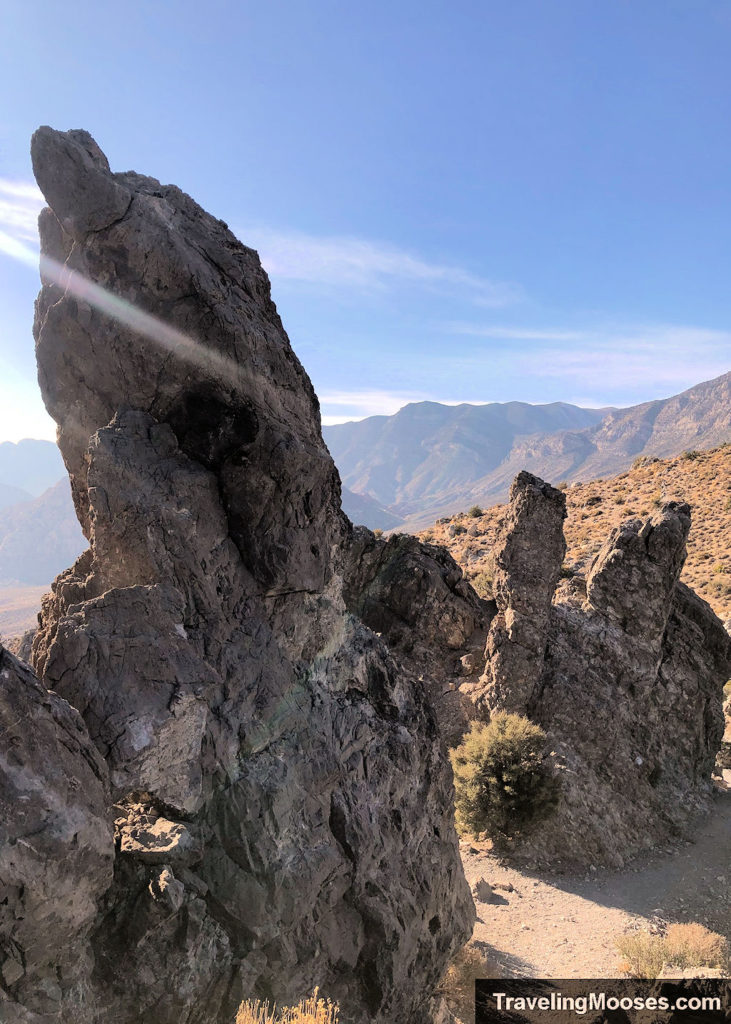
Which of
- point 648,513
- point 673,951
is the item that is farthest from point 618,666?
point 648,513

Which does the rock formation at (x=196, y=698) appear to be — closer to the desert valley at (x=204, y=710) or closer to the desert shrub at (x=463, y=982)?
the desert valley at (x=204, y=710)

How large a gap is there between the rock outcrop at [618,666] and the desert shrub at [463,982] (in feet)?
24.7

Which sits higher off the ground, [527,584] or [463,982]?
[527,584]

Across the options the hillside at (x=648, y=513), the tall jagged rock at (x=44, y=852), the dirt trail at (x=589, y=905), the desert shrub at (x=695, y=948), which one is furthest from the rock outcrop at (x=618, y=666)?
the tall jagged rock at (x=44, y=852)

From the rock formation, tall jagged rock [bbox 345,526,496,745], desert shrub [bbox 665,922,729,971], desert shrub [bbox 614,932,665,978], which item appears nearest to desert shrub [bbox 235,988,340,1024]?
the rock formation

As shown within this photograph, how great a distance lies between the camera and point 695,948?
42.5 ft

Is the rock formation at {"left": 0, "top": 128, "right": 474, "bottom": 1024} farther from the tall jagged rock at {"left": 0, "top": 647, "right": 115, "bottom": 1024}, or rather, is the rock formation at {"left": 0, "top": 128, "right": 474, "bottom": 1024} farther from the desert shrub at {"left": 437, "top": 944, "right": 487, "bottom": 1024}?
the desert shrub at {"left": 437, "top": 944, "right": 487, "bottom": 1024}

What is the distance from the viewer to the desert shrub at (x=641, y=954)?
39.9ft

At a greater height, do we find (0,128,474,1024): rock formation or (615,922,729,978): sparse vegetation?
(0,128,474,1024): rock formation

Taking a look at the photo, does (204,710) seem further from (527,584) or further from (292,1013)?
(527,584)

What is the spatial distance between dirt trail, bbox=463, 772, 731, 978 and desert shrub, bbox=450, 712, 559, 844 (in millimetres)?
1110

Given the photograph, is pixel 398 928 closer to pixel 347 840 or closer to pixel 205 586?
pixel 347 840

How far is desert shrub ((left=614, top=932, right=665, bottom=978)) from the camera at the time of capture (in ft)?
39.9

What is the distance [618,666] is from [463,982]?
1153cm
